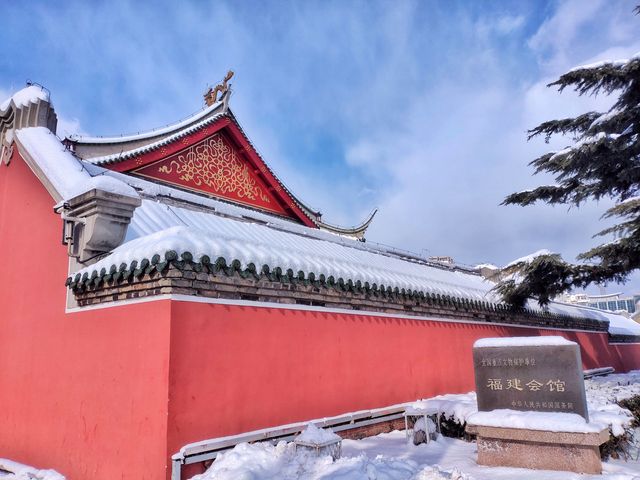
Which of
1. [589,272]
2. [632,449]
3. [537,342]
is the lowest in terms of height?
[632,449]

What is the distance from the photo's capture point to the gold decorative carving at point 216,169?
12523 mm

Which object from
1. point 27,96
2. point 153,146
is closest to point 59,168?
point 27,96

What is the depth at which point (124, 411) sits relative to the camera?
5.53m

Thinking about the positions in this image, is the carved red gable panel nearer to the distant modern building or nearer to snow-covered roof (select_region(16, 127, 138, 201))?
snow-covered roof (select_region(16, 127, 138, 201))

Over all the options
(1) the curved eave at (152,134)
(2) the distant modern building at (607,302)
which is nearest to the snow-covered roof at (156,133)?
(1) the curved eave at (152,134)

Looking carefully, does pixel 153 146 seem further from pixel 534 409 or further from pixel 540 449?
pixel 540 449

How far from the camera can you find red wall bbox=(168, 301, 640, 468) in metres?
5.41

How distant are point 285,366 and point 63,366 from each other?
3.21 meters

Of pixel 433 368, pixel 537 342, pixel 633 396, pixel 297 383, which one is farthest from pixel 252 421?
pixel 633 396

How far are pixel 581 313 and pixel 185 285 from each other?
57.9ft

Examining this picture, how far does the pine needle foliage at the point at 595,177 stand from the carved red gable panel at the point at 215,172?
24.6 ft

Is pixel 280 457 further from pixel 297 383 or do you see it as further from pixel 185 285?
pixel 185 285

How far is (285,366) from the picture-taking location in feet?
21.5

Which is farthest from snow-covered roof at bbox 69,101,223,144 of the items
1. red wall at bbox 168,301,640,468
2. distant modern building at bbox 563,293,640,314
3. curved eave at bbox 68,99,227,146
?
distant modern building at bbox 563,293,640,314
